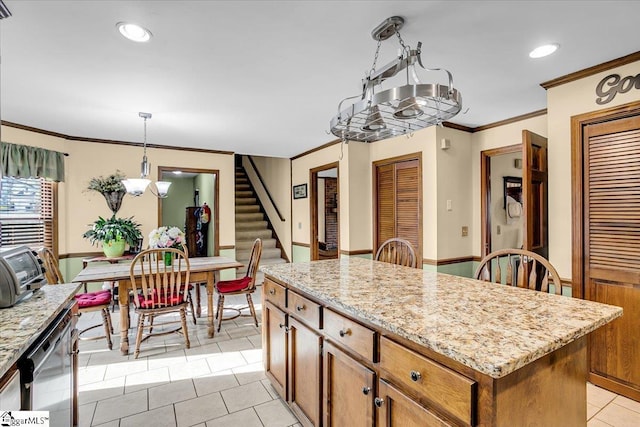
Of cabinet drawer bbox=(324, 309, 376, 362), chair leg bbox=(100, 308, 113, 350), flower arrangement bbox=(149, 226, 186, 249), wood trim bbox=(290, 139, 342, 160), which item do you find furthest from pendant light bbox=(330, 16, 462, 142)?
chair leg bbox=(100, 308, 113, 350)

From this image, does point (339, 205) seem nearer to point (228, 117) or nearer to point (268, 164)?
point (228, 117)

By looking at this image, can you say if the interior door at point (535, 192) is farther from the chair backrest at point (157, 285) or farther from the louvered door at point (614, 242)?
the chair backrest at point (157, 285)

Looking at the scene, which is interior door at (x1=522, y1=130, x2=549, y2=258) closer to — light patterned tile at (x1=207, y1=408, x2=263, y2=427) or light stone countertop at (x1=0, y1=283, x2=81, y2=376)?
light patterned tile at (x1=207, y1=408, x2=263, y2=427)

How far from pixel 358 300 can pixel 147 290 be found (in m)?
2.34

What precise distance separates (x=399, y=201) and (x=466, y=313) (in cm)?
317

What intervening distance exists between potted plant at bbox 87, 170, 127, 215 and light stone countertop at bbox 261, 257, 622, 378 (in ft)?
11.7

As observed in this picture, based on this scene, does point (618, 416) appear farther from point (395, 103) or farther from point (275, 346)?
point (395, 103)

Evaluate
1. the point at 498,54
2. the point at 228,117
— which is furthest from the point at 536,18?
the point at 228,117

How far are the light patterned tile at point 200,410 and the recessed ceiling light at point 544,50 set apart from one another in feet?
10.5

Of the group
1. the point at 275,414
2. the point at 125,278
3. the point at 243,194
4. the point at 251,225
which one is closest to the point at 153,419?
the point at 275,414

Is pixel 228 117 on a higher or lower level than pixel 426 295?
higher

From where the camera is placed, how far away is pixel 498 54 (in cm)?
226

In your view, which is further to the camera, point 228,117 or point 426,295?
point 228,117

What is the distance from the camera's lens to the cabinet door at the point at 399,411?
1.12m
